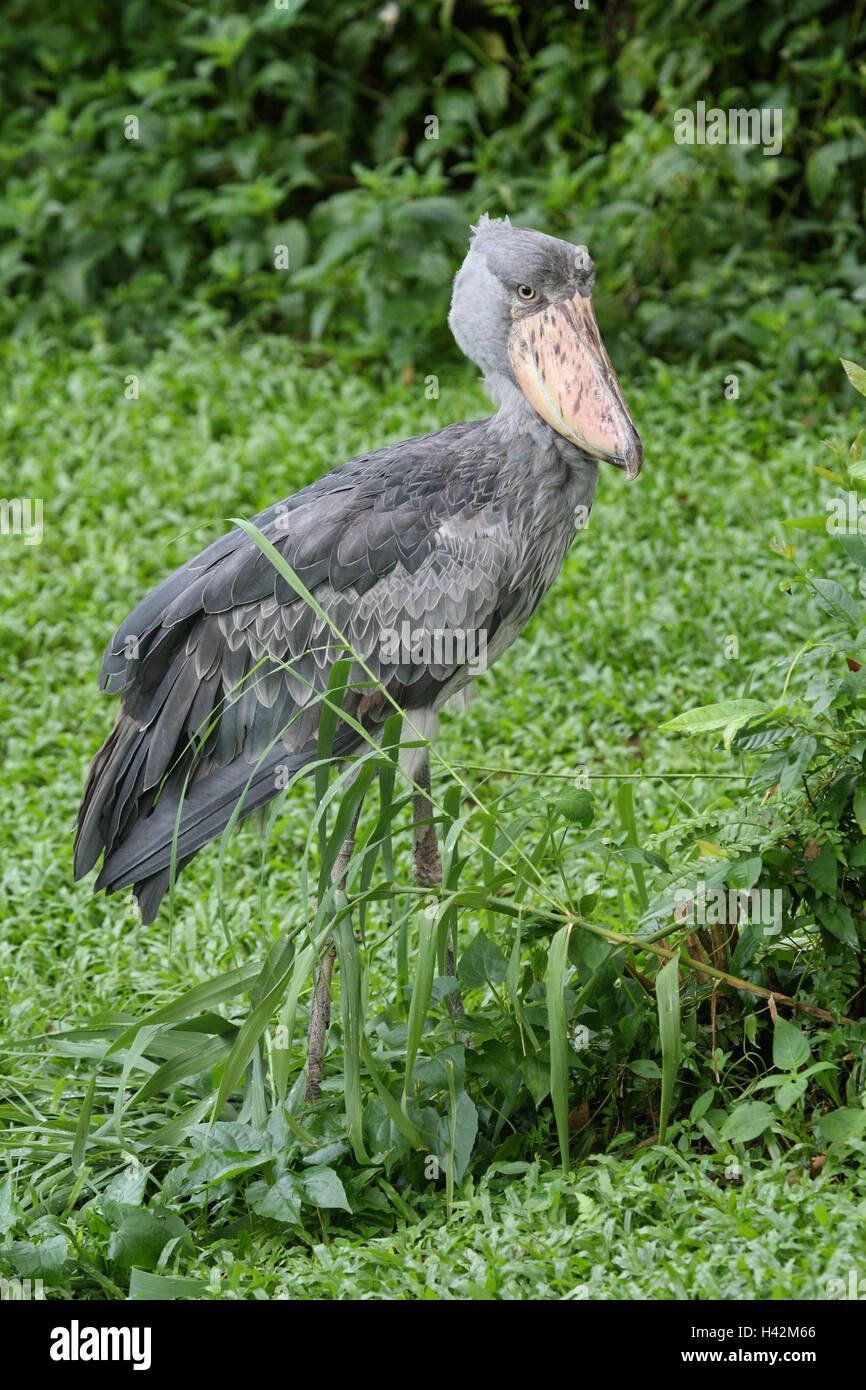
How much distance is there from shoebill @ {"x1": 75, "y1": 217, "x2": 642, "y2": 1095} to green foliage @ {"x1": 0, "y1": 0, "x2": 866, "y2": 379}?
3.09m

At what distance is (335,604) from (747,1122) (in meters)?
1.47

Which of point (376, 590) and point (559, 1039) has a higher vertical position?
point (376, 590)

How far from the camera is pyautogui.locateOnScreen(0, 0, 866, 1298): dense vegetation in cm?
282

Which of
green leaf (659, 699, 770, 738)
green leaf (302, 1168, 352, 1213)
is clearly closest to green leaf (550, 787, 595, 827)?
green leaf (659, 699, 770, 738)

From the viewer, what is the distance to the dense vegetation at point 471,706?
282 cm

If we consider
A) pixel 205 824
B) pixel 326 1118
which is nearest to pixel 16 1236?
pixel 326 1118

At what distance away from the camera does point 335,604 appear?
3506mm

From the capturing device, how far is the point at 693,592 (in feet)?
17.3

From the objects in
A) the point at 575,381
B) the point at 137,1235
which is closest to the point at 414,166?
the point at 575,381

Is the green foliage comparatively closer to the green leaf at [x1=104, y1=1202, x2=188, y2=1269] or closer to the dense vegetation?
the dense vegetation

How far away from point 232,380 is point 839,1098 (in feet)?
16.4

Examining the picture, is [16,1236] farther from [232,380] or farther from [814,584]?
[232,380]

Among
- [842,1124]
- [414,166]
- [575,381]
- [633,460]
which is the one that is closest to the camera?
[842,1124]

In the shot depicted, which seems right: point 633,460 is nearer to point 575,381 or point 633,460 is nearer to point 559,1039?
point 575,381
